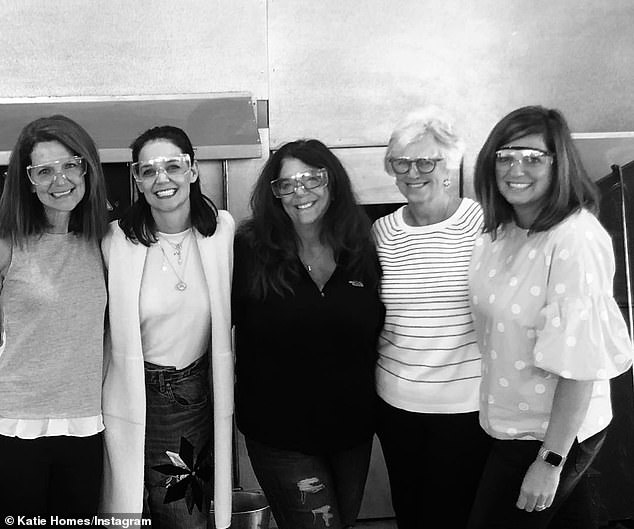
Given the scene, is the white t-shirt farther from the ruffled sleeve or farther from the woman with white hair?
the ruffled sleeve

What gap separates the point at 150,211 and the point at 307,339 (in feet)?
2.11

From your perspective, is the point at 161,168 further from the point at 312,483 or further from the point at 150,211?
the point at 312,483

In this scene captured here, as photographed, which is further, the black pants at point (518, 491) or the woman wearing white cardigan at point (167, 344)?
the woman wearing white cardigan at point (167, 344)

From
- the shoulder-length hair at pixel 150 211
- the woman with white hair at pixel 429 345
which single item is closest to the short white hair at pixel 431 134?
the woman with white hair at pixel 429 345

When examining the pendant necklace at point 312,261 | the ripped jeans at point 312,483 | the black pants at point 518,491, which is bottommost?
the ripped jeans at point 312,483

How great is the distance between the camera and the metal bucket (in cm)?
245

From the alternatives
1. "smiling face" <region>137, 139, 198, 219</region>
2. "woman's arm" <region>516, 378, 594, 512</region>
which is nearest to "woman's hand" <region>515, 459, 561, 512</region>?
"woman's arm" <region>516, 378, 594, 512</region>

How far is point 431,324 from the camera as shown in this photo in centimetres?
176

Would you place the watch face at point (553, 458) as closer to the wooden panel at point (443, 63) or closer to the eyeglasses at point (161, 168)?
the eyeglasses at point (161, 168)

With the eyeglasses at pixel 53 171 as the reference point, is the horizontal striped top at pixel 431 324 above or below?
below

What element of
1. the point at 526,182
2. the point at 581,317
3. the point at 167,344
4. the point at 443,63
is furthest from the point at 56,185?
the point at 443,63

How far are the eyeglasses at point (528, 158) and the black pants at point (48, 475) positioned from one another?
1324 mm

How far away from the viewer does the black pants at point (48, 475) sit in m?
1.62

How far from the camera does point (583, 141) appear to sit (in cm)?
257
